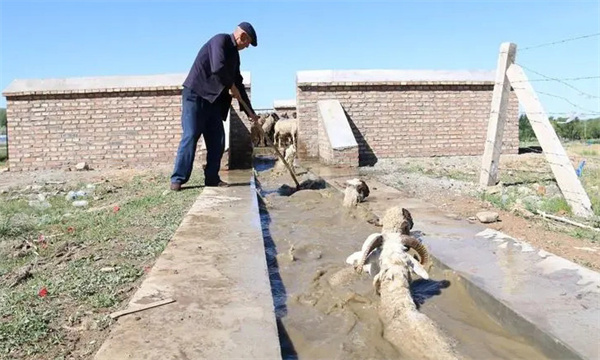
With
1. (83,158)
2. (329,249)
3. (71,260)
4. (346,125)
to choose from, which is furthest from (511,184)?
(83,158)

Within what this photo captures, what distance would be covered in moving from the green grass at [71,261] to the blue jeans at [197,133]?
1.18 feet

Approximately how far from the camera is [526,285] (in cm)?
286

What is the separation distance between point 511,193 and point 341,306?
4.48m

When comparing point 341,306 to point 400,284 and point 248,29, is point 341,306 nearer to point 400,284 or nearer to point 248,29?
point 400,284

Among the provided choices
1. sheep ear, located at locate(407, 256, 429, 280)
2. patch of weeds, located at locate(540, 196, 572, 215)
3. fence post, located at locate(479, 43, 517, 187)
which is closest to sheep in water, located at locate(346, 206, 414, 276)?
sheep ear, located at locate(407, 256, 429, 280)

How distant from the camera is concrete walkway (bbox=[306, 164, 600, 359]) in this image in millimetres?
2270

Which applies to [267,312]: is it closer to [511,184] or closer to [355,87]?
[511,184]

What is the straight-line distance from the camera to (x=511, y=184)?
753 centimetres

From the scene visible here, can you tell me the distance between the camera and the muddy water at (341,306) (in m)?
2.40

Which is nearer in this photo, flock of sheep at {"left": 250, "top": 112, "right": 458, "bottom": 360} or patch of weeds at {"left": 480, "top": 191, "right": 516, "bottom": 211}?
flock of sheep at {"left": 250, "top": 112, "right": 458, "bottom": 360}

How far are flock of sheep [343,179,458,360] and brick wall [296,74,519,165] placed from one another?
25.8 ft

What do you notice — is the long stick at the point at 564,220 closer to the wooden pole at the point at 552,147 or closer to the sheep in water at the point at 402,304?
the wooden pole at the point at 552,147

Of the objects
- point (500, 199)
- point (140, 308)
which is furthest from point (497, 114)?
point (140, 308)

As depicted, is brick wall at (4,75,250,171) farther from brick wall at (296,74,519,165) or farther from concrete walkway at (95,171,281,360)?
concrete walkway at (95,171,281,360)
